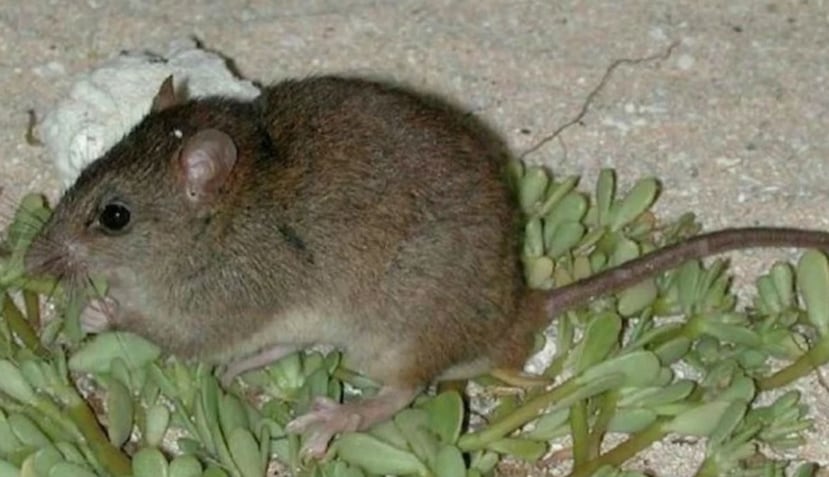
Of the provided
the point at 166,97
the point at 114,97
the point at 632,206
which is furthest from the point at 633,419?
the point at 114,97

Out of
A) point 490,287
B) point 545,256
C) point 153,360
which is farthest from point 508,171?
point 153,360

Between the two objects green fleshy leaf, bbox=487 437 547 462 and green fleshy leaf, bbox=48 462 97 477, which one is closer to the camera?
green fleshy leaf, bbox=48 462 97 477

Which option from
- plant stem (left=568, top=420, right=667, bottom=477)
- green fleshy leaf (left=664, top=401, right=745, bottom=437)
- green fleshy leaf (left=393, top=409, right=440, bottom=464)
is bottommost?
plant stem (left=568, top=420, right=667, bottom=477)

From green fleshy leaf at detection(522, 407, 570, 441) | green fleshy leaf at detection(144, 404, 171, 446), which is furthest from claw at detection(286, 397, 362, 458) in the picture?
green fleshy leaf at detection(522, 407, 570, 441)

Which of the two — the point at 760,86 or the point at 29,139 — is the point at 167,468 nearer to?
the point at 29,139

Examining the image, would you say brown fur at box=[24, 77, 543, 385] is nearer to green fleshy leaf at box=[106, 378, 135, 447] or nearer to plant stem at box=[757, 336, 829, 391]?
green fleshy leaf at box=[106, 378, 135, 447]

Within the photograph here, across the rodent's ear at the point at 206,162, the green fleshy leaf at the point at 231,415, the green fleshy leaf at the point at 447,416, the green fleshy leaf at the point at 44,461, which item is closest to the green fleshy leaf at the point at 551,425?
the green fleshy leaf at the point at 447,416

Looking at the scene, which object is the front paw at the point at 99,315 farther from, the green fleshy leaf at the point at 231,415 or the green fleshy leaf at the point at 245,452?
the green fleshy leaf at the point at 245,452
